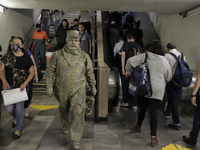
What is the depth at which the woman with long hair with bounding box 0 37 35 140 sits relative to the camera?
335 cm

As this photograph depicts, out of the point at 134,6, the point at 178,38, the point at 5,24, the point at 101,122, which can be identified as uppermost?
the point at 134,6

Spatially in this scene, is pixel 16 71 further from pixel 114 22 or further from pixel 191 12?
pixel 191 12

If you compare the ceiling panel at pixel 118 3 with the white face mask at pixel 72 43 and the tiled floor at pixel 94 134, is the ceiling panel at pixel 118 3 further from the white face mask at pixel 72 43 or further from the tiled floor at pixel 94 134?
the tiled floor at pixel 94 134

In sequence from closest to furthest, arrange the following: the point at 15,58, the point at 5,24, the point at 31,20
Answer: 1. the point at 15,58
2. the point at 5,24
3. the point at 31,20

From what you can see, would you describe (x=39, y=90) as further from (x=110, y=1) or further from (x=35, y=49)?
(x=110, y=1)

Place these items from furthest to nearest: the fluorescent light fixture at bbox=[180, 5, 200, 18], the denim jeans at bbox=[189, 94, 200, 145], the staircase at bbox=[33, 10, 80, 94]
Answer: the staircase at bbox=[33, 10, 80, 94], the fluorescent light fixture at bbox=[180, 5, 200, 18], the denim jeans at bbox=[189, 94, 200, 145]

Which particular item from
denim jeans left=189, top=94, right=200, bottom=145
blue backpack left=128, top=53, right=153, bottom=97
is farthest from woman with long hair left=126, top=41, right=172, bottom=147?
denim jeans left=189, top=94, right=200, bottom=145

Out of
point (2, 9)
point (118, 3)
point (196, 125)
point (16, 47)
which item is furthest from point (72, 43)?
point (2, 9)

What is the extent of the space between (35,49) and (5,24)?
135 centimetres

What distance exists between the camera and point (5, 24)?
6688mm

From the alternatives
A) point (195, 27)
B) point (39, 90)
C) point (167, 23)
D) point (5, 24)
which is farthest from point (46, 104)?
point (167, 23)

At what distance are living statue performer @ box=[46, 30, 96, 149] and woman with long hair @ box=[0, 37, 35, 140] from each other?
62 centimetres

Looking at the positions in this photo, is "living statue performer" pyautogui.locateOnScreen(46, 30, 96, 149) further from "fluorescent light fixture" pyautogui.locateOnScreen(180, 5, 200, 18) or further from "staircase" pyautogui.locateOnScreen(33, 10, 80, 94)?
"fluorescent light fixture" pyautogui.locateOnScreen(180, 5, 200, 18)

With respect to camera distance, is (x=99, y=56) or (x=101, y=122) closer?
(x=101, y=122)
